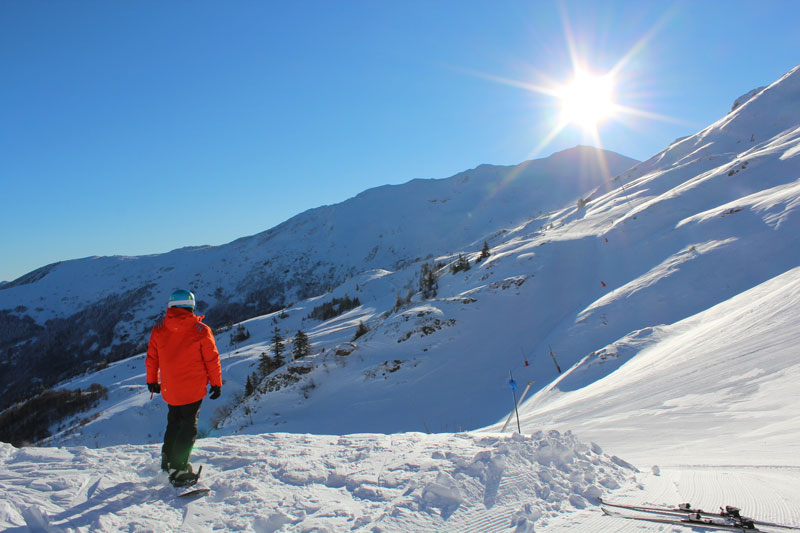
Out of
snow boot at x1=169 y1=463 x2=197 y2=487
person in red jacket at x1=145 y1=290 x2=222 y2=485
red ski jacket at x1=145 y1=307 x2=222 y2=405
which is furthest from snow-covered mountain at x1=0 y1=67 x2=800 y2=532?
red ski jacket at x1=145 y1=307 x2=222 y2=405

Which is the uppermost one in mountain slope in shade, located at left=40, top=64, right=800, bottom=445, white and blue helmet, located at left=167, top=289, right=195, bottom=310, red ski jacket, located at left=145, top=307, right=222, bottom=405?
white and blue helmet, located at left=167, top=289, right=195, bottom=310

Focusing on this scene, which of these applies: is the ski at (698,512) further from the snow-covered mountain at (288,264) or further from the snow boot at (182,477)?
the snow-covered mountain at (288,264)

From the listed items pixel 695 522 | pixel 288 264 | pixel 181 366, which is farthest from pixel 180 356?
pixel 288 264

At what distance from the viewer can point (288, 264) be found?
381 feet

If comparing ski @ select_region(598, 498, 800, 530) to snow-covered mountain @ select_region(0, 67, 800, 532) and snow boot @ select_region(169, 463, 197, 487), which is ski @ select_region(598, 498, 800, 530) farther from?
snow boot @ select_region(169, 463, 197, 487)

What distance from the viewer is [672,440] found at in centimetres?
602

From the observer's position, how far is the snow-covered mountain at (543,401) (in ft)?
12.3

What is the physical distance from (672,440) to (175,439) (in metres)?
6.95

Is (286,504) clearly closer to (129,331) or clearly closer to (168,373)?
(168,373)

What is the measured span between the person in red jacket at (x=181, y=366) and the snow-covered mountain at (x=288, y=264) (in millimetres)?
80858

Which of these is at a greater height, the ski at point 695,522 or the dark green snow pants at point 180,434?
the dark green snow pants at point 180,434

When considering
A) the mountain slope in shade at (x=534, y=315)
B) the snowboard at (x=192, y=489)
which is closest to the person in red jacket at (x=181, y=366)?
the snowboard at (x=192, y=489)

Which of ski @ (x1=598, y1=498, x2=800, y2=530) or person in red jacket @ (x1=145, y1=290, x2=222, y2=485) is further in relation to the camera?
person in red jacket @ (x1=145, y1=290, x2=222, y2=485)

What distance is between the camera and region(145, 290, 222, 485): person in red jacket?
4648mm
